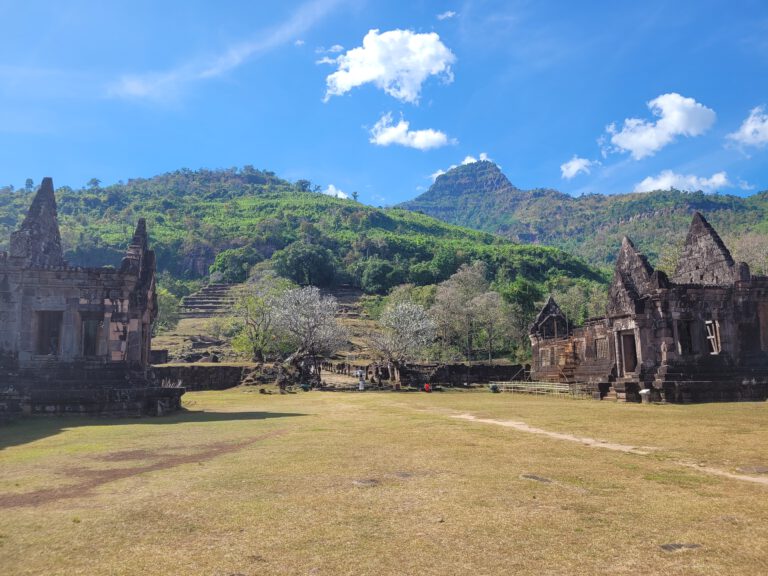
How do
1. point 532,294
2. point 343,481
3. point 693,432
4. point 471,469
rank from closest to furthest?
point 343,481
point 471,469
point 693,432
point 532,294

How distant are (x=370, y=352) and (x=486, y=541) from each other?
6067 cm

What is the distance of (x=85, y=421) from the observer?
17.5 metres

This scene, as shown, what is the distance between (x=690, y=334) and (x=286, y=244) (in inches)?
4906

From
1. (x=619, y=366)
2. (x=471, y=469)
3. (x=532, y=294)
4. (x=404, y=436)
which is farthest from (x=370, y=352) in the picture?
(x=471, y=469)

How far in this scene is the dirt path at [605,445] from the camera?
8195mm

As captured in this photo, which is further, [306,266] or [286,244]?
[286,244]

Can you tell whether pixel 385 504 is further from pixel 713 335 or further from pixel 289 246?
pixel 289 246

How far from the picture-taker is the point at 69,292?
21641 mm

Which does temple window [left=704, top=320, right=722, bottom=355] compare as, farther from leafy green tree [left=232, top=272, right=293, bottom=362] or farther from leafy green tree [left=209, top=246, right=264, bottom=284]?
leafy green tree [left=209, top=246, right=264, bottom=284]

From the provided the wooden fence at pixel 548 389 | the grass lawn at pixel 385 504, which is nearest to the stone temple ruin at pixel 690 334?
the wooden fence at pixel 548 389

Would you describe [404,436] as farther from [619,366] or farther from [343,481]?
[619,366]

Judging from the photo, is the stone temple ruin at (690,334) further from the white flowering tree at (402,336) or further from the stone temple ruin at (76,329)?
the stone temple ruin at (76,329)

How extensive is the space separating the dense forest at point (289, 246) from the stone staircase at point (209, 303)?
28.1 ft

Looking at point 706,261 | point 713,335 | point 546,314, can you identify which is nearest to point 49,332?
point 713,335
